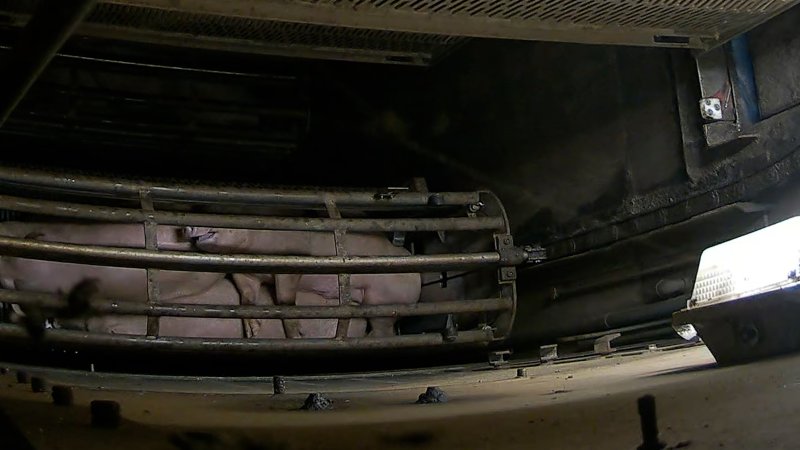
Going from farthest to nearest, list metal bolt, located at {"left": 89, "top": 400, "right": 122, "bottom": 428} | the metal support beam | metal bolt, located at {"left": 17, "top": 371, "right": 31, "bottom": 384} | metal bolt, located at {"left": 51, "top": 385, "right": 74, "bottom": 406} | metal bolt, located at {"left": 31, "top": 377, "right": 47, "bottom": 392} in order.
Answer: metal bolt, located at {"left": 17, "top": 371, "right": 31, "bottom": 384} < metal bolt, located at {"left": 31, "top": 377, "right": 47, "bottom": 392} < metal bolt, located at {"left": 51, "top": 385, "right": 74, "bottom": 406} < metal bolt, located at {"left": 89, "top": 400, "right": 122, "bottom": 428} < the metal support beam

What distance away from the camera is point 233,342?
2059 millimetres

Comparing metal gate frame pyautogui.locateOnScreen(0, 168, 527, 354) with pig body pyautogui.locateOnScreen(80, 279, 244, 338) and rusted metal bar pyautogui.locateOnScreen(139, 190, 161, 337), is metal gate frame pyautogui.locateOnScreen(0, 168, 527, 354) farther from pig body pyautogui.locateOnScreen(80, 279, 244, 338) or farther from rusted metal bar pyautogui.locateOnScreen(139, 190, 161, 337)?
pig body pyautogui.locateOnScreen(80, 279, 244, 338)

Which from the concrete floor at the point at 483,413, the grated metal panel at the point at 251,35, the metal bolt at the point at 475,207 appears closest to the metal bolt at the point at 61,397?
the concrete floor at the point at 483,413

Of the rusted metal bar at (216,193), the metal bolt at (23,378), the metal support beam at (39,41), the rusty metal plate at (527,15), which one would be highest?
the rusty metal plate at (527,15)

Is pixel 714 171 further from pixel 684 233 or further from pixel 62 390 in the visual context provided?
pixel 62 390

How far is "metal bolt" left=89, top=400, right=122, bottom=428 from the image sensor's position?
1217mm

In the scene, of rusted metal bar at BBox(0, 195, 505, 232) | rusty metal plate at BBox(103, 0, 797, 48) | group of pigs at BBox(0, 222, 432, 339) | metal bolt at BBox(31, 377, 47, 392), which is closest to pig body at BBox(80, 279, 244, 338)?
group of pigs at BBox(0, 222, 432, 339)

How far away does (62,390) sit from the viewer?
55.4 inches

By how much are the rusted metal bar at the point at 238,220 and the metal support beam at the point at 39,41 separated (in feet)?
3.25

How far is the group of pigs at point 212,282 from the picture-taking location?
205 cm

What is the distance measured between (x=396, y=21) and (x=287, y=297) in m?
1.11

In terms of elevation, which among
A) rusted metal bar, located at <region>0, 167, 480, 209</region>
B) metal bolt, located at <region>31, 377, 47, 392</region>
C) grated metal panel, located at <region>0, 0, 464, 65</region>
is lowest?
metal bolt, located at <region>31, 377, 47, 392</region>

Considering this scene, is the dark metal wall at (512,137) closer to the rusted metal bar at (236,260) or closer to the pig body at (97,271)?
the rusted metal bar at (236,260)

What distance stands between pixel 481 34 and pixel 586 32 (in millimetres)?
234
